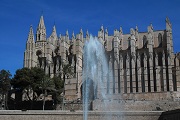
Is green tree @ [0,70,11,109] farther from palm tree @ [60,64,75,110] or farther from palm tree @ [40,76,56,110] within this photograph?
palm tree @ [60,64,75,110]

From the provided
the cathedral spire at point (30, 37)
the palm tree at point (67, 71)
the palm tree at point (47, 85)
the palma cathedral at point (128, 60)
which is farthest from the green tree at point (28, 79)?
the cathedral spire at point (30, 37)

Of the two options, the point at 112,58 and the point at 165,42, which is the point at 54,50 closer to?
the point at 112,58

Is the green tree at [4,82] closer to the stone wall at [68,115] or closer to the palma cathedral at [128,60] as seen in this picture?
the palma cathedral at [128,60]

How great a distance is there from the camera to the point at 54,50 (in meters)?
77.3

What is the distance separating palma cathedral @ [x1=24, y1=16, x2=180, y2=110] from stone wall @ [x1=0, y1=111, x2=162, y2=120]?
28.7ft

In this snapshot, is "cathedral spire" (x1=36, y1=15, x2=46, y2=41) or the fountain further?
"cathedral spire" (x1=36, y1=15, x2=46, y2=41)

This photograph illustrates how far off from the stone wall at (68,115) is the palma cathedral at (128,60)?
8.75 m

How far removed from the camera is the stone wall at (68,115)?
4425 centimetres

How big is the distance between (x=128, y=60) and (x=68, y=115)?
24175 mm

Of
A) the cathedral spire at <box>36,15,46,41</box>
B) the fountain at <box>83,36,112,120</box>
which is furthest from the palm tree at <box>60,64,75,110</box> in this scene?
the cathedral spire at <box>36,15,46,41</box>

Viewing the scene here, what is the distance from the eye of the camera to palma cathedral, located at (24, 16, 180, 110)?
61031mm

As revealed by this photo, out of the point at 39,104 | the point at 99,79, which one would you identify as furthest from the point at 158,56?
the point at 39,104

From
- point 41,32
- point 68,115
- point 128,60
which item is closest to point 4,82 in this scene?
point 68,115

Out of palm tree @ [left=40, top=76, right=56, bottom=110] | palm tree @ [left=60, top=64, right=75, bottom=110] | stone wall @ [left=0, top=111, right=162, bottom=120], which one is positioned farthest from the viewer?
palm tree @ [left=60, top=64, right=75, bottom=110]
